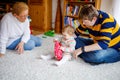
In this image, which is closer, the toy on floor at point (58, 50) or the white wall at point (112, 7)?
the toy on floor at point (58, 50)

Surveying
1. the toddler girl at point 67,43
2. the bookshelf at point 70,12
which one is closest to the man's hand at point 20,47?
the toddler girl at point 67,43

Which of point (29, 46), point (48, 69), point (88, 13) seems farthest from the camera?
point (29, 46)

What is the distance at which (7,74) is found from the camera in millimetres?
1442

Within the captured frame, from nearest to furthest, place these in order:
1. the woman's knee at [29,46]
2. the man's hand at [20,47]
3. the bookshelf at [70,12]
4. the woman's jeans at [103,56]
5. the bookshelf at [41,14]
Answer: the woman's jeans at [103,56] → the man's hand at [20,47] → the woman's knee at [29,46] → the bookshelf at [70,12] → the bookshelf at [41,14]

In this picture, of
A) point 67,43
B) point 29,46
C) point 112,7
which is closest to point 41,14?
point 112,7

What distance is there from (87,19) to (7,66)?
847 millimetres

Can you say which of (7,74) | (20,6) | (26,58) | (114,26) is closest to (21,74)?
(7,74)

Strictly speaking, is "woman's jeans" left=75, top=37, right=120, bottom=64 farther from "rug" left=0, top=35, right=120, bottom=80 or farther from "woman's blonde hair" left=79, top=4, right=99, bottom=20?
"woman's blonde hair" left=79, top=4, right=99, bottom=20

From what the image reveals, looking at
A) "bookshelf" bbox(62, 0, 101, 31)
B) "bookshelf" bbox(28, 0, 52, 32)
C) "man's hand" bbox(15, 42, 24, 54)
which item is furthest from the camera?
"bookshelf" bbox(28, 0, 52, 32)

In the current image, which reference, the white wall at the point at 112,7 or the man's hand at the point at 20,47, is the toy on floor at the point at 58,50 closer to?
the man's hand at the point at 20,47

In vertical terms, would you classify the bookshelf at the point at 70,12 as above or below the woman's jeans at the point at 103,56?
above

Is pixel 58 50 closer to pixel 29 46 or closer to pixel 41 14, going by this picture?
pixel 29 46

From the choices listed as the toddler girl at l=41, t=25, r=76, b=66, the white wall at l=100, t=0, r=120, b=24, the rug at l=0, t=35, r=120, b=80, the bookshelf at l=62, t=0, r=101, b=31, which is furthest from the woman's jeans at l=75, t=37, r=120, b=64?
the bookshelf at l=62, t=0, r=101, b=31

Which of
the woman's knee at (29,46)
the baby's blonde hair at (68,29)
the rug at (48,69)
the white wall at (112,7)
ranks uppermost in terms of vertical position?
the white wall at (112,7)
